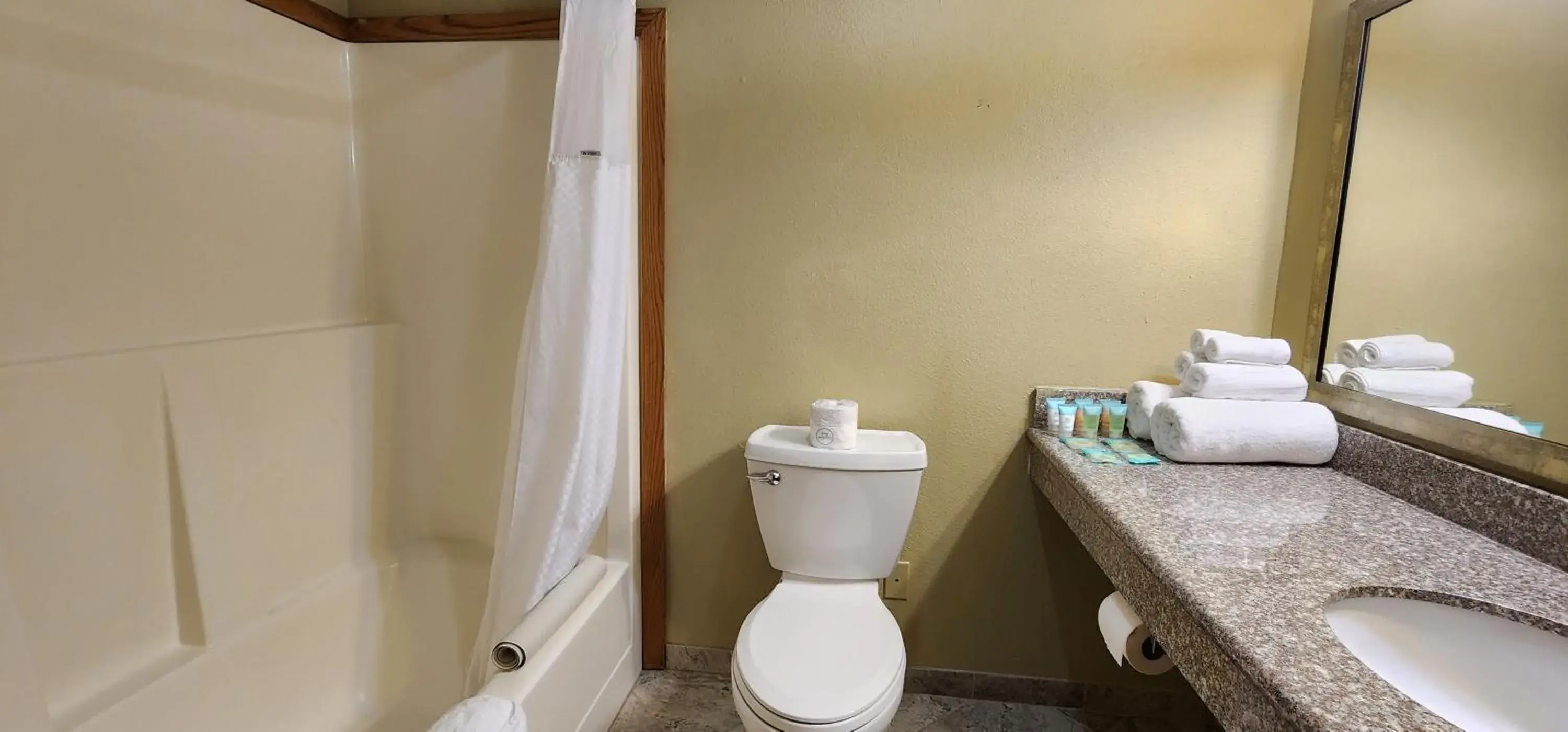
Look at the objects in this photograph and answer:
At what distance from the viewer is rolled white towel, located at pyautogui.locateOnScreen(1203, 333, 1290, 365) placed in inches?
58.0

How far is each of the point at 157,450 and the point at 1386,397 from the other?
236 centimetres

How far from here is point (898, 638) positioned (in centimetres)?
141

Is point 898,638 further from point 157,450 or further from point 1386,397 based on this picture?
point 157,450

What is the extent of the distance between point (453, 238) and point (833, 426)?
1115mm

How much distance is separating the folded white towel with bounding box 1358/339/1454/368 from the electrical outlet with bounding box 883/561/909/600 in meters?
1.11

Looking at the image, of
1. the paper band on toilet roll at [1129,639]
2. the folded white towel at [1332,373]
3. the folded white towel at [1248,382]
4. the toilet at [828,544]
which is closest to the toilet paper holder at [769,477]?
the toilet at [828,544]

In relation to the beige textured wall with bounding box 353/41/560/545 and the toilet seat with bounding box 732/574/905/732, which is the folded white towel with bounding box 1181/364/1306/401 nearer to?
the toilet seat with bounding box 732/574/905/732

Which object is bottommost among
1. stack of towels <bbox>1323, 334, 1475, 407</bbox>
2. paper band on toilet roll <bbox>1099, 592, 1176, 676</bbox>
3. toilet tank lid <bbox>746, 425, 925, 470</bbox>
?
paper band on toilet roll <bbox>1099, 592, 1176, 676</bbox>

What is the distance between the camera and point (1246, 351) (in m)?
1.48

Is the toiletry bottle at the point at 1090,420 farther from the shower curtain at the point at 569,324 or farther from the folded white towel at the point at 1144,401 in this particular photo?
the shower curtain at the point at 569,324

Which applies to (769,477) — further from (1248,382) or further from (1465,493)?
(1465,493)

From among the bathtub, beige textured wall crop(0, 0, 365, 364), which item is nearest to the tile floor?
the bathtub

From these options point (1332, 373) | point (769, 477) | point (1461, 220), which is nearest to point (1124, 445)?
point (1332, 373)

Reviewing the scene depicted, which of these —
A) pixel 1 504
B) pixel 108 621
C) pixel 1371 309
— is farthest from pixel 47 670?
pixel 1371 309
